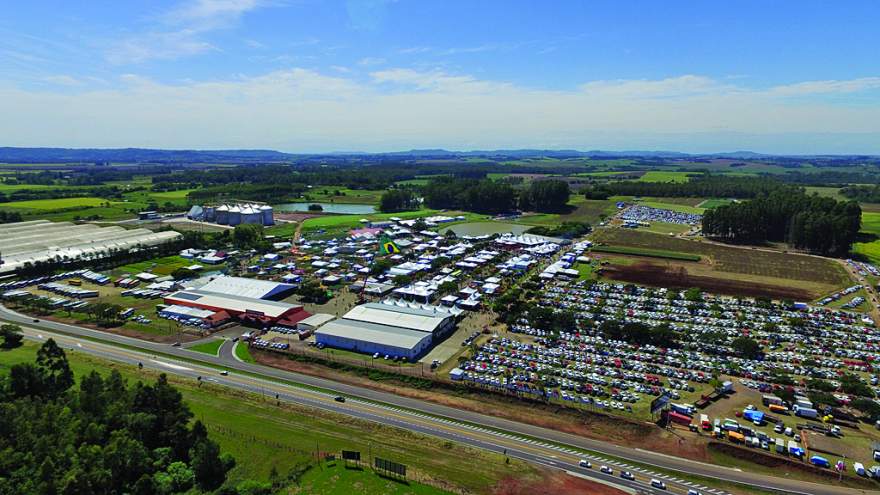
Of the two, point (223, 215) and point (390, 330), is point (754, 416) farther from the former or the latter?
point (223, 215)

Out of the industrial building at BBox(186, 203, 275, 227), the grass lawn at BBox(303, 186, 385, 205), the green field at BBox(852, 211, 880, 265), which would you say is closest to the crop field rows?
the green field at BBox(852, 211, 880, 265)

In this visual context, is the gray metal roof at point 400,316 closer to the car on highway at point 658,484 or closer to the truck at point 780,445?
the car on highway at point 658,484

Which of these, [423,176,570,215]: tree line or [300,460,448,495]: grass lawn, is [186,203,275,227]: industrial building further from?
[300,460,448,495]: grass lawn

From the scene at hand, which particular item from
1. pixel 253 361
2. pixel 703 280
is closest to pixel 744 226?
pixel 703 280

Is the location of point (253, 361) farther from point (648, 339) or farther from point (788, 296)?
point (788, 296)

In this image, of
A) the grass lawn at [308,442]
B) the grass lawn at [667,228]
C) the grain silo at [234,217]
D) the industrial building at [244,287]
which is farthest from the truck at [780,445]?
the grain silo at [234,217]

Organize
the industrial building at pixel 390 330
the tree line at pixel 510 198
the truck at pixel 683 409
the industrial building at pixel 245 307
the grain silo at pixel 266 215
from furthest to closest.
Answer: the tree line at pixel 510 198, the grain silo at pixel 266 215, the industrial building at pixel 245 307, the industrial building at pixel 390 330, the truck at pixel 683 409
